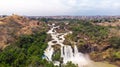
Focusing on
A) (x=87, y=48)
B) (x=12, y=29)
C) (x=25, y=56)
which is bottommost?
(x=87, y=48)

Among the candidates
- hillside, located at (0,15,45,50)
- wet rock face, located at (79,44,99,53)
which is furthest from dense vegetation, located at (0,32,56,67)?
wet rock face, located at (79,44,99,53)

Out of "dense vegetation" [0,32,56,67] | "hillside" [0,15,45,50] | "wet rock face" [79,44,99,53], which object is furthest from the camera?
"wet rock face" [79,44,99,53]

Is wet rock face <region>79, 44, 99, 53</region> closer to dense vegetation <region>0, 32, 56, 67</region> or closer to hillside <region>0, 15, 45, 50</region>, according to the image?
A: dense vegetation <region>0, 32, 56, 67</region>

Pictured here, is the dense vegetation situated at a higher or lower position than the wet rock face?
higher

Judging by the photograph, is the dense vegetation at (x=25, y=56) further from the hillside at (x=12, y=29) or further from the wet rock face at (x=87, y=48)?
the wet rock face at (x=87, y=48)

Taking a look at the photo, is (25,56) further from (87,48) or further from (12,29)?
(12,29)

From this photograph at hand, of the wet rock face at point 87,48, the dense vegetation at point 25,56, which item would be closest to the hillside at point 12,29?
the dense vegetation at point 25,56

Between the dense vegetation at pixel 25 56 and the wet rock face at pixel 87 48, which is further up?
the dense vegetation at pixel 25 56

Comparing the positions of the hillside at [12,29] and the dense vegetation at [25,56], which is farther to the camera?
the hillside at [12,29]

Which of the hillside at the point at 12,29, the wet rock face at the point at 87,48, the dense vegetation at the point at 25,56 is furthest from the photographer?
the wet rock face at the point at 87,48

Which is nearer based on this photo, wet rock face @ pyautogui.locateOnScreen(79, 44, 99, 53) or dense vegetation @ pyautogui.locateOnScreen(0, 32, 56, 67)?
dense vegetation @ pyautogui.locateOnScreen(0, 32, 56, 67)

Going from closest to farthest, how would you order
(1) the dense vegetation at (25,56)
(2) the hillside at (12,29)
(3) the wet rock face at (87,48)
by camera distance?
(1) the dense vegetation at (25,56)
(2) the hillside at (12,29)
(3) the wet rock face at (87,48)

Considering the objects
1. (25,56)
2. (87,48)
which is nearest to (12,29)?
(87,48)
